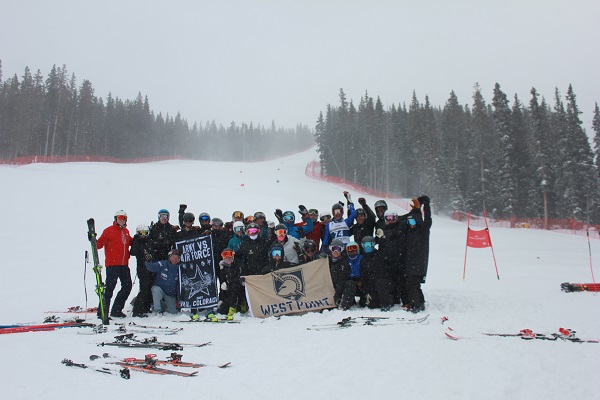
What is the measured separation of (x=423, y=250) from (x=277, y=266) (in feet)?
10.4

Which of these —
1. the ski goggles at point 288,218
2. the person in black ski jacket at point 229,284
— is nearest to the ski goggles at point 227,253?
the person in black ski jacket at point 229,284

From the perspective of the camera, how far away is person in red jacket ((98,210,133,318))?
810 cm

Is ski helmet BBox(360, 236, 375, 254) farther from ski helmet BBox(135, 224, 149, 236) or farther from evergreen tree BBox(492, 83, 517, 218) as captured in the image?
evergreen tree BBox(492, 83, 517, 218)

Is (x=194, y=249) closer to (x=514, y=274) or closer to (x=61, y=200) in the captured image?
(x=514, y=274)

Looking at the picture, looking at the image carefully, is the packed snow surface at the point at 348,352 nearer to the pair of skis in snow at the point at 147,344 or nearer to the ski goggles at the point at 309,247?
the pair of skis in snow at the point at 147,344

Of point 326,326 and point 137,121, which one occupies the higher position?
point 137,121

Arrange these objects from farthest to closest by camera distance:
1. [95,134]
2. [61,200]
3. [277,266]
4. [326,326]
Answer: [95,134] → [61,200] → [277,266] → [326,326]

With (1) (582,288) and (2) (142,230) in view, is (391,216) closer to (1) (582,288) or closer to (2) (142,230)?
(2) (142,230)

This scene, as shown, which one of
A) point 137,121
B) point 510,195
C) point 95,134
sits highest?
point 137,121

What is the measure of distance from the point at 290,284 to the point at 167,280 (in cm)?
284

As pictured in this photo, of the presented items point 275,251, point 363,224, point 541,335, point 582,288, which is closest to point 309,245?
point 275,251

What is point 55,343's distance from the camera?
555 centimetres

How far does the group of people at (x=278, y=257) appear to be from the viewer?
26.2 feet

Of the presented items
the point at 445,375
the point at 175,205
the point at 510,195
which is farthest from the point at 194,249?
the point at 510,195
